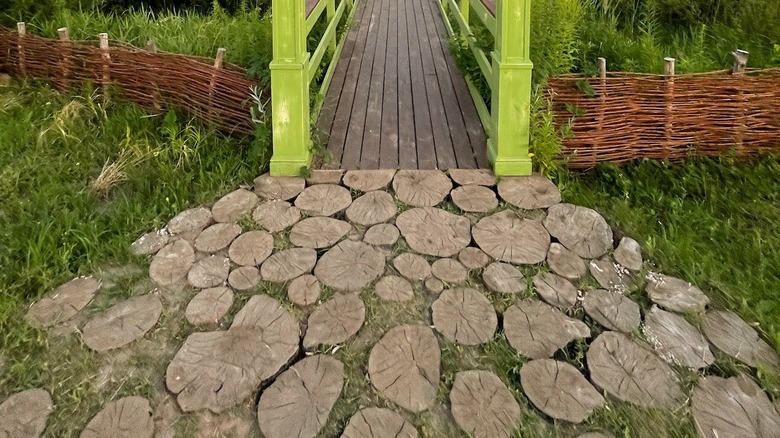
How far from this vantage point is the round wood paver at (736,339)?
271 centimetres

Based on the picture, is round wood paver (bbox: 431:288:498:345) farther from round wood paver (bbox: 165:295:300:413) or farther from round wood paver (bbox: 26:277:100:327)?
round wood paver (bbox: 26:277:100:327)

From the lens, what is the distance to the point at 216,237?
11.2ft

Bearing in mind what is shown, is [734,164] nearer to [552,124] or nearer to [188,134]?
[552,124]

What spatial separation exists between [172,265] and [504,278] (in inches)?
67.5

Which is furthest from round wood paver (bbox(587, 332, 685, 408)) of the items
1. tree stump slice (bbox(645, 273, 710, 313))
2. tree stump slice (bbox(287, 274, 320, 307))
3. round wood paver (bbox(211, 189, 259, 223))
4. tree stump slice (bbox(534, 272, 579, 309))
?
round wood paver (bbox(211, 189, 259, 223))

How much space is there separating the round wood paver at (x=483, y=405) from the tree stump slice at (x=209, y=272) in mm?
1312

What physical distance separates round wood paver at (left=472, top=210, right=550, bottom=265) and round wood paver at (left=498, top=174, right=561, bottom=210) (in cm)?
14

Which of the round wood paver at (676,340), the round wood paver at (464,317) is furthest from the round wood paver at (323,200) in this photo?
the round wood paver at (676,340)

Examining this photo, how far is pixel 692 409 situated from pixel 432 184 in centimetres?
191

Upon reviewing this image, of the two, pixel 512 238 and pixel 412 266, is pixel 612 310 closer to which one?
pixel 512 238

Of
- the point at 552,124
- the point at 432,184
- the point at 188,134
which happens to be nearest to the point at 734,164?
the point at 552,124

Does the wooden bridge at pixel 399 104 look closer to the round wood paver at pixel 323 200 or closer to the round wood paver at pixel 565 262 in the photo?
the round wood paver at pixel 323 200

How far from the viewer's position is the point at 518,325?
9.37ft

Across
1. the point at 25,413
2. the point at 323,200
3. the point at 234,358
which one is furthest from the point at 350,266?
the point at 25,413
